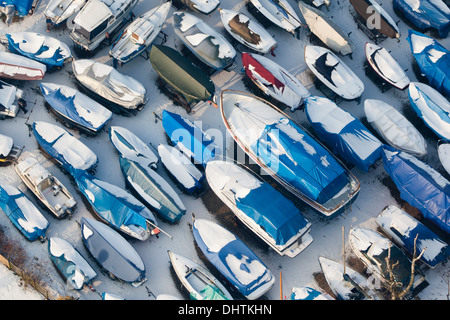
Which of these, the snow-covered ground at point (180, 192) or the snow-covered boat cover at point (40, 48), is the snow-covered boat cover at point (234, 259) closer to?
the snow-covered ground at point (180, 192)

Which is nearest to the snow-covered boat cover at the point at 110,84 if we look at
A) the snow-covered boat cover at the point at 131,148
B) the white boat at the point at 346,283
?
the snow-covered boat cover at the point at 131,148

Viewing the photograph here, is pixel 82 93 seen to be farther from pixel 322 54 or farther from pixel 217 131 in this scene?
pixel 322 54

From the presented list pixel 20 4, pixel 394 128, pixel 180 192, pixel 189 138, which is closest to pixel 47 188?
pixel 180 192

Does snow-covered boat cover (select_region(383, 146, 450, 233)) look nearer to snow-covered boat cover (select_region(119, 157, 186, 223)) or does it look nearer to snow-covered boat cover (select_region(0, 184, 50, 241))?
snow-covered boat cover (select_region(119, 157, 186, 223))

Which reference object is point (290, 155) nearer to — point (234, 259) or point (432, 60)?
point (234, 259)

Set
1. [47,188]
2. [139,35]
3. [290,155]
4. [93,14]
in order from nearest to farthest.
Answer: [47,188] < [290,155] < [93,14] < [139,35]

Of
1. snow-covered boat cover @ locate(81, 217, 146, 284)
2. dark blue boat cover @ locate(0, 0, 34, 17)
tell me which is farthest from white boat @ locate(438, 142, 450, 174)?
dark blue boat cover @ locate(0, 0, 34, 17)
